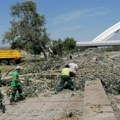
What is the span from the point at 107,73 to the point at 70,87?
3.96m

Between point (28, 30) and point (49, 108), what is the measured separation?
56.8m

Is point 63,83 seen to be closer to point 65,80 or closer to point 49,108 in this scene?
point 65,80

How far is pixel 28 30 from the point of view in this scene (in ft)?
237

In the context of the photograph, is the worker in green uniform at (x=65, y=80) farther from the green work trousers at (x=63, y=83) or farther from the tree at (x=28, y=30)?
the tree at (x=28, y=30)

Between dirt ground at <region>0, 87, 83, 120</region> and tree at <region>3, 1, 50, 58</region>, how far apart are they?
52617 mm

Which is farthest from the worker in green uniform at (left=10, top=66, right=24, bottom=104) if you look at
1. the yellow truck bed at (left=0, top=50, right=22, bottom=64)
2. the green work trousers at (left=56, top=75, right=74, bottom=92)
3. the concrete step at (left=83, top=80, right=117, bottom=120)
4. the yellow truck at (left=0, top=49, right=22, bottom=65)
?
the yellow truck bed at (left=0, top=50, right=22, bottom=64)

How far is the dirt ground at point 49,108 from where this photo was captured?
14078 mm

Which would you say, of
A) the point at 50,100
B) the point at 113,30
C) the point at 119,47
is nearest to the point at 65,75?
the point at 50,100

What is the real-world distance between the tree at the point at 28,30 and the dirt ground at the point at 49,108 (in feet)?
173

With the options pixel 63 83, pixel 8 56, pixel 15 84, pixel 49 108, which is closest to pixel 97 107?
pixel 49 108

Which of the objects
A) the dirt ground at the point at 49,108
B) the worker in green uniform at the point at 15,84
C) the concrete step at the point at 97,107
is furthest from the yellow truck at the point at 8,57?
the concrete step at the point at 97,107

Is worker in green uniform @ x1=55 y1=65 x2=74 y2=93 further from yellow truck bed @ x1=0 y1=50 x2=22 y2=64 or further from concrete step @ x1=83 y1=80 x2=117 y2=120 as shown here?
yellow truck bed @ x1=0 y1=50 x2=22 y2=64

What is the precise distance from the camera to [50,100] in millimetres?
18234

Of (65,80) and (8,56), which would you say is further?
(8,56)
